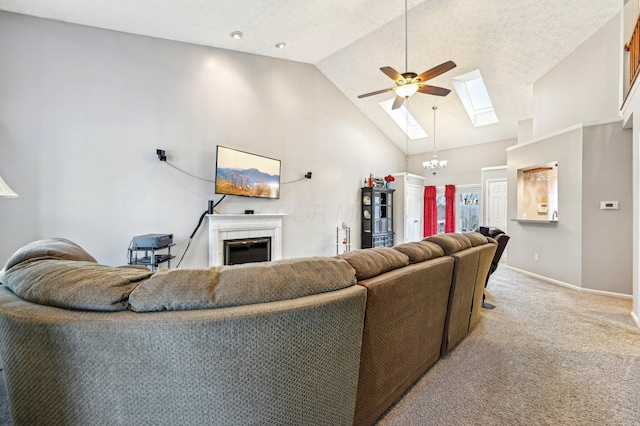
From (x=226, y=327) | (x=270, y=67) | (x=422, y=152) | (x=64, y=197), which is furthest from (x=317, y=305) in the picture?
(x=422, y=152)

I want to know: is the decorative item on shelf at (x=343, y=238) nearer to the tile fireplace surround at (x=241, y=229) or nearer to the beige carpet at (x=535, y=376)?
the tile fireplace surround at (x=241, y=229)

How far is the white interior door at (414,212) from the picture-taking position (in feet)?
24.8

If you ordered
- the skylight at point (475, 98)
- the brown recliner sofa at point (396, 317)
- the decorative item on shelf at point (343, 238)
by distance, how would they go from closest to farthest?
the brown recliner sofa at point (396, 317)
the skylight at point (475, 98)
the decorative item on shelf at point (343, 238)

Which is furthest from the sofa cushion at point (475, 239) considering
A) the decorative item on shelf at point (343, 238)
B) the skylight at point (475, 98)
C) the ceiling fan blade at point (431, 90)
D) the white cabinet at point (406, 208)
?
the white cabinet at point (406, 208)

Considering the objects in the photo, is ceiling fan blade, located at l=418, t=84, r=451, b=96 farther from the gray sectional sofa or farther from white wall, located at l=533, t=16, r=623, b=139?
the gray sectional sofa

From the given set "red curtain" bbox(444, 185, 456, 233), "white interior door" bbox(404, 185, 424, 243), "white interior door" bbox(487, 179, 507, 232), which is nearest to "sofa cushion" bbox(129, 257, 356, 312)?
"white interior door" bbox(404, 185, 424, 243)

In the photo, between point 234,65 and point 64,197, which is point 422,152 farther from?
point 64,197

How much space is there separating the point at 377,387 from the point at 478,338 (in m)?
1.58

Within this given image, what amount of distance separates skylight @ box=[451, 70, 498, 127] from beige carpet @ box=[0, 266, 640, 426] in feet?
15.0

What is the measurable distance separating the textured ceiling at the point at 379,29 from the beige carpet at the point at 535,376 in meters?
3.80

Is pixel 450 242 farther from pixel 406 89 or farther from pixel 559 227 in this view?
pixel 559 227

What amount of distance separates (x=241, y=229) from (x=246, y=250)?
0.38 meters

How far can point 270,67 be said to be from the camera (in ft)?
16.4

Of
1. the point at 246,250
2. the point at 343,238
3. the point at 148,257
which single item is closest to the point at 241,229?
the point at 246,250
